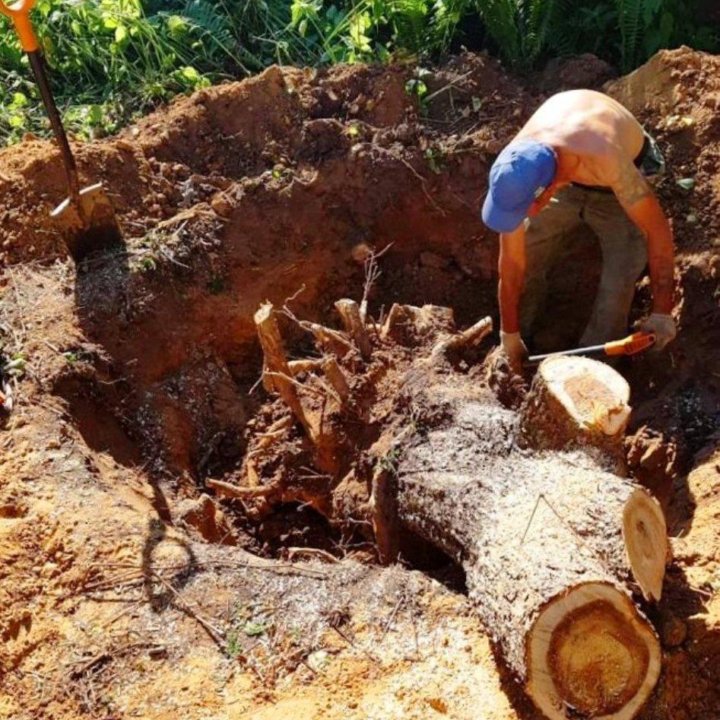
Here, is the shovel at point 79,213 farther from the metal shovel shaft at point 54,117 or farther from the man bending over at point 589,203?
the man bending over at point 589,203

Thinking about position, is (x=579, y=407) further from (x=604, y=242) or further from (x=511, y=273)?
(x=604, y=242)

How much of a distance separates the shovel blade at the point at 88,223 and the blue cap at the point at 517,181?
2083 mm

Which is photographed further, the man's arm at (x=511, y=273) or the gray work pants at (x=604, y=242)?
the gray work pants at (x=604, y=242)

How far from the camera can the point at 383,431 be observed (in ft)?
12.6

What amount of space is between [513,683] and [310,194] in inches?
119

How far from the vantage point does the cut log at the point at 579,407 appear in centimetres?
285

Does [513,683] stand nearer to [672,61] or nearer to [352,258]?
[352,258]

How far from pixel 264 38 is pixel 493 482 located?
389cm

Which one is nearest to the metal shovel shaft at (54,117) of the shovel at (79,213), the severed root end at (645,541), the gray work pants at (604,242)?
the shovel at (79,213)

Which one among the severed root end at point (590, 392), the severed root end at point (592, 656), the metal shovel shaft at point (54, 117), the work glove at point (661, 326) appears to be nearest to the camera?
the severed root end at point (592, 656)

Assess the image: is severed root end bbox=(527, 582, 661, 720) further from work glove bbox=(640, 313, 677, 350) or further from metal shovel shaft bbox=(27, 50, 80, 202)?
metal shovel shaft bbox=(27, 50, 80, 202)

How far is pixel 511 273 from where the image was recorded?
12.3 ft

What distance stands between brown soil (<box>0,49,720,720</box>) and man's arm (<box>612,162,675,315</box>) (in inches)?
24.8

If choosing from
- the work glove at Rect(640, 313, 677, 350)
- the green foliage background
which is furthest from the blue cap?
the green foliage background
